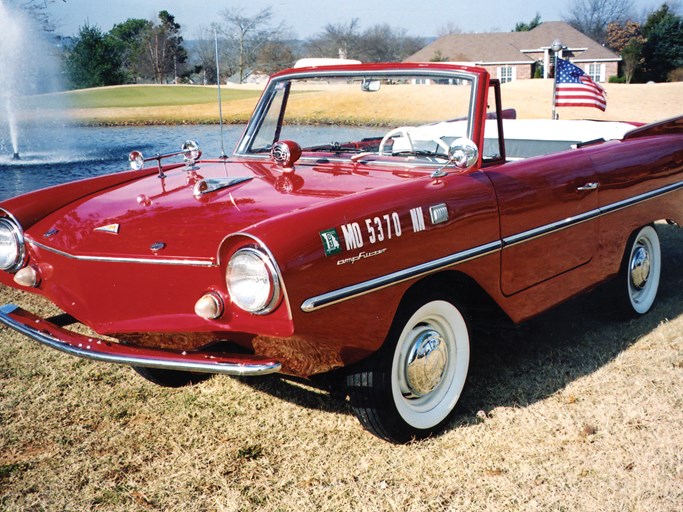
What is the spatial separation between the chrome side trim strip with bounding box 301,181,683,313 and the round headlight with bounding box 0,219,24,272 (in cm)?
150

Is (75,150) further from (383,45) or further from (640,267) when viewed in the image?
(383,45)

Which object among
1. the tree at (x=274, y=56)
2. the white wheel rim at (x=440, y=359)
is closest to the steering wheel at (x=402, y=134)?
the white wheel rim at (x=440, y=359)

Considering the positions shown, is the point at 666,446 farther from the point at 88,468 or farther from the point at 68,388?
the point at 68,388

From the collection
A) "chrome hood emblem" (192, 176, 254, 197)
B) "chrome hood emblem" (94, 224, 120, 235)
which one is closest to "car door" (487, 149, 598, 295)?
"chrome hood emblem" (192, 176, 254, 197)

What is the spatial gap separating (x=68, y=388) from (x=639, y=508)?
2.66 metres

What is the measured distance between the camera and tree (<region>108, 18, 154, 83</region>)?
5097cm

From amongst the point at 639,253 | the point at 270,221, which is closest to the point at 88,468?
the point at 270,221

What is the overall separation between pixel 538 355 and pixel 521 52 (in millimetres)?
48417

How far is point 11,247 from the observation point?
3.26m

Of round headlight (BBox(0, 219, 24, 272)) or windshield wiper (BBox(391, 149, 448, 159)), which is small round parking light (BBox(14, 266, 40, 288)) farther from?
windshield wiper (BBox(391, 149, 448, 159))

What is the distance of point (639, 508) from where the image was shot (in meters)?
2.57

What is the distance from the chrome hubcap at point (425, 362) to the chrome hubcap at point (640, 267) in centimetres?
195

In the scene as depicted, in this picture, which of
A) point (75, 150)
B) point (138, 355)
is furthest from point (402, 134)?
point (75, 150)

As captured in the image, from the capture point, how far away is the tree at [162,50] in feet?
171
